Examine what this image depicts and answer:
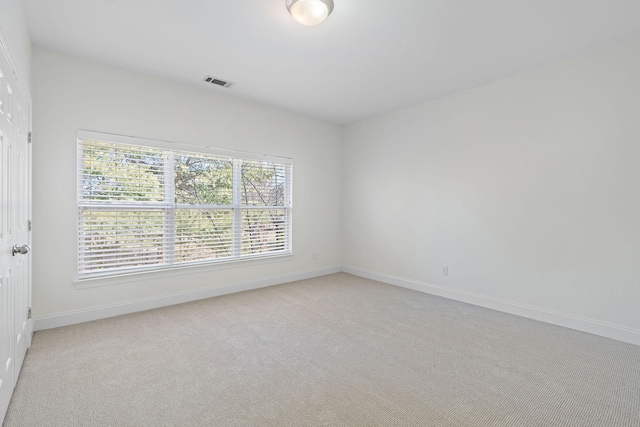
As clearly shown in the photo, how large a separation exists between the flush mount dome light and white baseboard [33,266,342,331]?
3.28m

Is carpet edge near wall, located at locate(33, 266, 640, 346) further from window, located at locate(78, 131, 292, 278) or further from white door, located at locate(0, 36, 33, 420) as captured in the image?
white door, located at locate(0, 36, 33, 420)

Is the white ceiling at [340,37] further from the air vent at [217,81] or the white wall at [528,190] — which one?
the white wall at [528,190]

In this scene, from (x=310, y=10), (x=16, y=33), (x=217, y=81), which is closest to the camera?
(x=16, y=33)

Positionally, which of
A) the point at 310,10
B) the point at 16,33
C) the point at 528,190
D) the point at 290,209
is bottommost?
the point at 290,209

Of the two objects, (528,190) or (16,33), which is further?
(528,190)

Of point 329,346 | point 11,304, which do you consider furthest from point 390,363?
point 11,304

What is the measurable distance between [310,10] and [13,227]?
8.04 ft

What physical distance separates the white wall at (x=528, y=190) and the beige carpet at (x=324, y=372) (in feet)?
1.68

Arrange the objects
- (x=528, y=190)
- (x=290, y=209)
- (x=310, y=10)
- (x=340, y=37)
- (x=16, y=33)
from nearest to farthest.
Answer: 1. (x=16, y=33)
2. (x=310, y=10)
3. (x=340, y=37)
4. (x=528, y=190)
5. (x=290, y=209)

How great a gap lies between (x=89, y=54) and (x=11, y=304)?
2441 mm

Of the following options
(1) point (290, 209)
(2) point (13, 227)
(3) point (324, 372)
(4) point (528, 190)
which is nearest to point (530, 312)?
(4) point (528, 190)

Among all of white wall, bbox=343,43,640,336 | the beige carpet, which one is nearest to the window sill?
the beige carpet

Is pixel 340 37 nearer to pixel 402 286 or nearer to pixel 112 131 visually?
pixel 112 131

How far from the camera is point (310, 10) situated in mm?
2170
